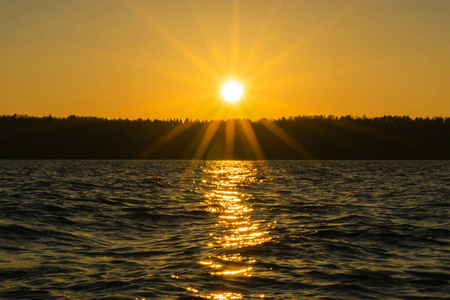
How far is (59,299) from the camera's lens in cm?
989

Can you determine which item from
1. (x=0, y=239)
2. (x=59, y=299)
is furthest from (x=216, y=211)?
(x=59, y=299)

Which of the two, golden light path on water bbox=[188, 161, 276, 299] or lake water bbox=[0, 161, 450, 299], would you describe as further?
golden light path on water bbox=[188, 161, 276, 299]

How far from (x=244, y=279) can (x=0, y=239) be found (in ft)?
28.5

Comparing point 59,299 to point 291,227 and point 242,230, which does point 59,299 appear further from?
point 291,227

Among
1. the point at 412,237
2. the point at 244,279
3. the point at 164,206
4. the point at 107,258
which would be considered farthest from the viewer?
the point at 164,206

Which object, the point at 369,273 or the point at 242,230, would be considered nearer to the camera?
the point at 369,273

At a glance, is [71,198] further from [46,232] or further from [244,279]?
[244,279]

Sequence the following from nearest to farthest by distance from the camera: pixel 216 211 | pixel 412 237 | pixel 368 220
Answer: pixel 412 237 → pixel 368 220 → pixel 216 211

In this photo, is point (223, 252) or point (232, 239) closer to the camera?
point (223, 252)

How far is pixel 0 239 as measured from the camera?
53.0ft

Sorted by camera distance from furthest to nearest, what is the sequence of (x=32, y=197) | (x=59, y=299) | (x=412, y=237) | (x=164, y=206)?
(x=32, y=197) → (x=164, y=206) → (x=412, y=237) → (x=59, y=299)

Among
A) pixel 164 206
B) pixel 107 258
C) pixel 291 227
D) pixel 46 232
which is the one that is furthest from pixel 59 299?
pixel 164 206

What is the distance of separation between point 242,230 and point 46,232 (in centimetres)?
688

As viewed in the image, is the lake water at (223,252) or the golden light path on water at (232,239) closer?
the lake water at (223,252)
